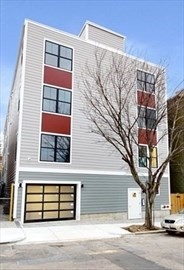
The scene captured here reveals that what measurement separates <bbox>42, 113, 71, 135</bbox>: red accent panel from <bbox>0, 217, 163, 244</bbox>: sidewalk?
572 cm

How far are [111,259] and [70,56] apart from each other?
15195 mm

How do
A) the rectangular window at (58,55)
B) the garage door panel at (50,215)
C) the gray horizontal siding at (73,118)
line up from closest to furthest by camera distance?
the gray horizontal siding at (73,118) < the garage door panel at (50,215) < the rectangular window at (58,55)

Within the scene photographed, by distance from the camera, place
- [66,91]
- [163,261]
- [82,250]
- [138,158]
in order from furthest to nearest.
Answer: [138,158] → [66,91] → [82,250] → [163,261]

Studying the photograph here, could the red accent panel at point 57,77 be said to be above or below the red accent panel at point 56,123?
above

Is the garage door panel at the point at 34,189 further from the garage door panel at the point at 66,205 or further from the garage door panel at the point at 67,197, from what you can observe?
the garage door panel at the point at 66,205

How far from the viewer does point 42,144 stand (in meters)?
18.7

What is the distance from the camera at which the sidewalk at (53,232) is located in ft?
41.3

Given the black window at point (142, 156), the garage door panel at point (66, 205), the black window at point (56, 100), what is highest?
the black window at point (56, 100)

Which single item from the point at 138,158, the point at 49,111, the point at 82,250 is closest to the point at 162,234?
the point at 82,250

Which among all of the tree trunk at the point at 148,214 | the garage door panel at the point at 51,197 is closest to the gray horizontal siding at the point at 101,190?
the garage door panel at the point at 51,197

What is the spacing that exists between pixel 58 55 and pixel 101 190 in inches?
373

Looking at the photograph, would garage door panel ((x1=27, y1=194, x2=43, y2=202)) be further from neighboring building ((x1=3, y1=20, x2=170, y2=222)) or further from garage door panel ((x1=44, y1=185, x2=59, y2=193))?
garage door panel ((x1=44, y1=185, x2=59, y2=193))

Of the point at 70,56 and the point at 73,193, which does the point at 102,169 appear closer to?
the point at 73,193

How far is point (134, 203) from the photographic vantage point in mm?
21422
